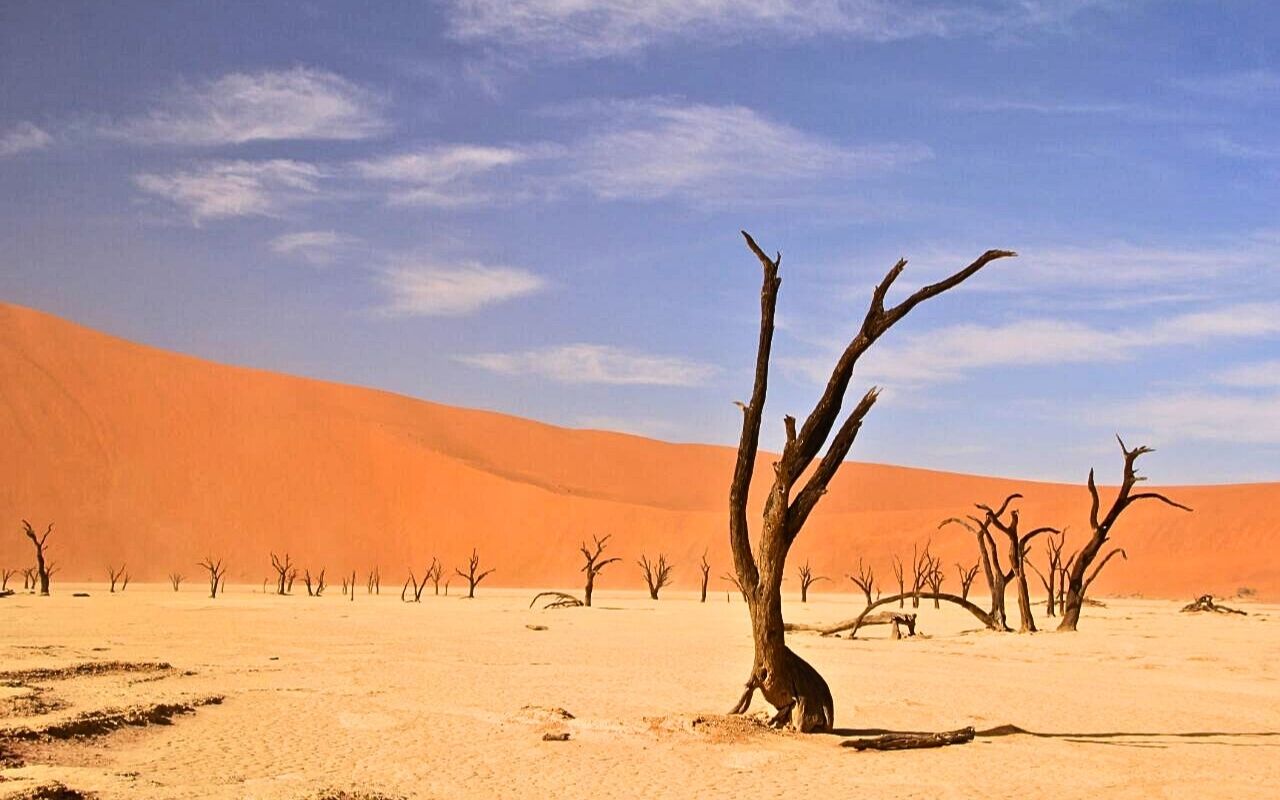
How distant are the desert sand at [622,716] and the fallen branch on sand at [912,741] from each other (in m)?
0.10

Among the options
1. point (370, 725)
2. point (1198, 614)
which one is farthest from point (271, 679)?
point (1198, 614)

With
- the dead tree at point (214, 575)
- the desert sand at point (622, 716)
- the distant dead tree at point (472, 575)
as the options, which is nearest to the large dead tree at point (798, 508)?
the desert sand at point (622, 716)

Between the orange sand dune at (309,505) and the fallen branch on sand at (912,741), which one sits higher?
the orange sand dune at (309,505)

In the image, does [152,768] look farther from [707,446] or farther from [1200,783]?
[707,446]

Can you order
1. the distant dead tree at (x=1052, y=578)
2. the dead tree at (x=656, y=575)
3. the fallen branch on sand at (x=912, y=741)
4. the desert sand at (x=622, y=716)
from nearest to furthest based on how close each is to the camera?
the desert sand at (x=622, y=716)
the fallen branch on sand at (x=912, y=741)
the distant dead tree at (x=1052, y=578)
the dead tree at (x=656, y=575)

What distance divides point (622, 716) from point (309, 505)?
7652 centimetres

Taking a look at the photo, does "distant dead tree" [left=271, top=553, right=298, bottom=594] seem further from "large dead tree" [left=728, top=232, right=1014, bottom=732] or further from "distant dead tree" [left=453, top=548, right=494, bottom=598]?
"large dead tree" [left=728, top=232, right=1014, bottom=732]

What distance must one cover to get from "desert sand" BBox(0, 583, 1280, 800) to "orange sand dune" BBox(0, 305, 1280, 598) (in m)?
54.5

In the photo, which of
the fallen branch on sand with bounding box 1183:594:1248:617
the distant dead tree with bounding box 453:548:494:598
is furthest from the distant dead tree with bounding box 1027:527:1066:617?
the distant dead tree with bounding box 453:548:494:598

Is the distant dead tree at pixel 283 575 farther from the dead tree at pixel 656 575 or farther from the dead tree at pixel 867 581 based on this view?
the dead tree at pixel 867 581

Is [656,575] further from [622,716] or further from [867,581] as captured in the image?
[622,716]

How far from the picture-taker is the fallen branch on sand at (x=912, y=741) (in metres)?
10.2

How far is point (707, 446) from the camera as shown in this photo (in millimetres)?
138000

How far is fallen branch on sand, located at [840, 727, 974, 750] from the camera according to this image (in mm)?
10195
